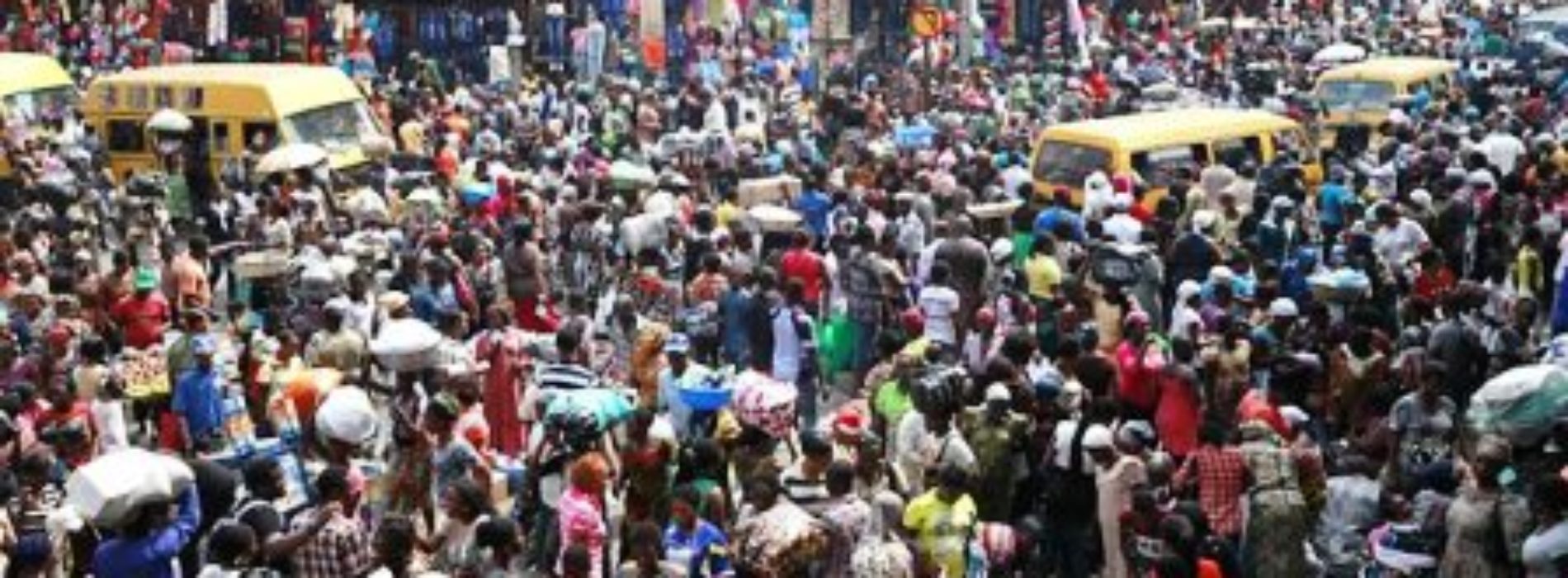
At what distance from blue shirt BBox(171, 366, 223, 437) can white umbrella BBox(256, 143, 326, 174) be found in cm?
750

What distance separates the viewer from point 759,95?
29.1 metres

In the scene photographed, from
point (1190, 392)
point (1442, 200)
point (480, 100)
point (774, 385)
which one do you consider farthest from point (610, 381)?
point (480, 100)

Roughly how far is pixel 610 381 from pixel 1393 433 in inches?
165

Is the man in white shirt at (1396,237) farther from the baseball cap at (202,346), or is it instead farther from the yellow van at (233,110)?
the yellow van at (233,110)

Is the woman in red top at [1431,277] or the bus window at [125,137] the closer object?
the woman in red top at [1431,277]

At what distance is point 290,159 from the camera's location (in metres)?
20.5

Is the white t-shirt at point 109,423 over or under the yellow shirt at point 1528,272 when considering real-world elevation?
under

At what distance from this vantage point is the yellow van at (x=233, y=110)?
22641 millimetres

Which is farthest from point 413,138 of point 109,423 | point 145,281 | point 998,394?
point 998,394

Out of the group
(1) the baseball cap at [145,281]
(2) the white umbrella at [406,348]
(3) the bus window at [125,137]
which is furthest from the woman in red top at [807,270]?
(3) the bus window at [125,137]

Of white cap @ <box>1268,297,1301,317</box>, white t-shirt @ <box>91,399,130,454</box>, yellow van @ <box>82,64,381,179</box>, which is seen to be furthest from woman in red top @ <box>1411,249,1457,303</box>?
yellow van @ <box>82,64,381,179</box>

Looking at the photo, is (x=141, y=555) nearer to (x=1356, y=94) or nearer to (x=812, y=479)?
(x=812, y=479)

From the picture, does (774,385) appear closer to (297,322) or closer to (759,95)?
(297,322)

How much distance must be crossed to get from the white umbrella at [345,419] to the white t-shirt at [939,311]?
421 cm
